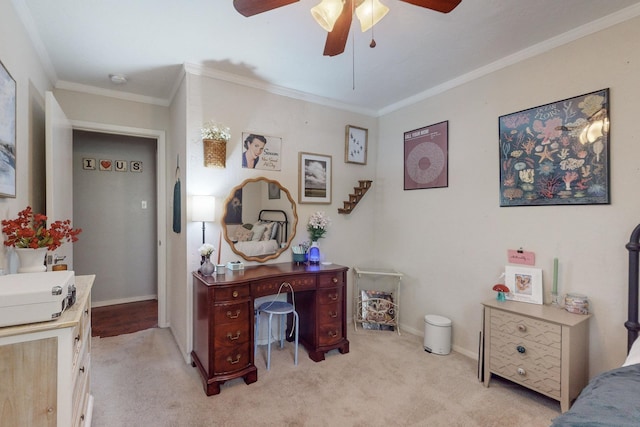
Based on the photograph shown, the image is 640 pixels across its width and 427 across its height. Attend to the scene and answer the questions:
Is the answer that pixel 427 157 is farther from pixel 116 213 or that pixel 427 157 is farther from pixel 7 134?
pixel 116 213

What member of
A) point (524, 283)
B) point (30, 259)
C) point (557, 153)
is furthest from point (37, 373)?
point (557, 153)

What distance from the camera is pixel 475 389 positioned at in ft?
7.30

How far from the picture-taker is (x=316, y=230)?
311 centimetres

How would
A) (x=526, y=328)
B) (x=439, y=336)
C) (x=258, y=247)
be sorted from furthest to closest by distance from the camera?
(x=258, y=247) < (x=439, y=336) < (x=526, y=328)

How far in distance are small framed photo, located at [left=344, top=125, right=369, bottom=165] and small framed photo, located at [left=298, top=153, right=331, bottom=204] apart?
28cm

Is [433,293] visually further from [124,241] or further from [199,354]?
[124,241]

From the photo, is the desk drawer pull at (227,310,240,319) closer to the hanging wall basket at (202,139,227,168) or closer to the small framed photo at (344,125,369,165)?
the hanging wall basket at (202,139,227,168)

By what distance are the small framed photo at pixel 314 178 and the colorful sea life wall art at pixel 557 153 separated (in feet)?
5.40

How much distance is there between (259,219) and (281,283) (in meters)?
0.69

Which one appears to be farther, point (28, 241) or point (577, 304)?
point (577, 304)

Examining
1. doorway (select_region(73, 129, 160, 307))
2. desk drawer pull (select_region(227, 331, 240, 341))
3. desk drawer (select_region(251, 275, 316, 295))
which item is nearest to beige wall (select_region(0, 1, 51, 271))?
desk drawer pull (select_region(227, 331, 240, 341))

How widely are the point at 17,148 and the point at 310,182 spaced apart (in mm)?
2211

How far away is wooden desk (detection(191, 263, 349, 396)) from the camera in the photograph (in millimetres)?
2195

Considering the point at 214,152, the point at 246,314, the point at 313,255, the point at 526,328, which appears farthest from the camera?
the point at 313,255
